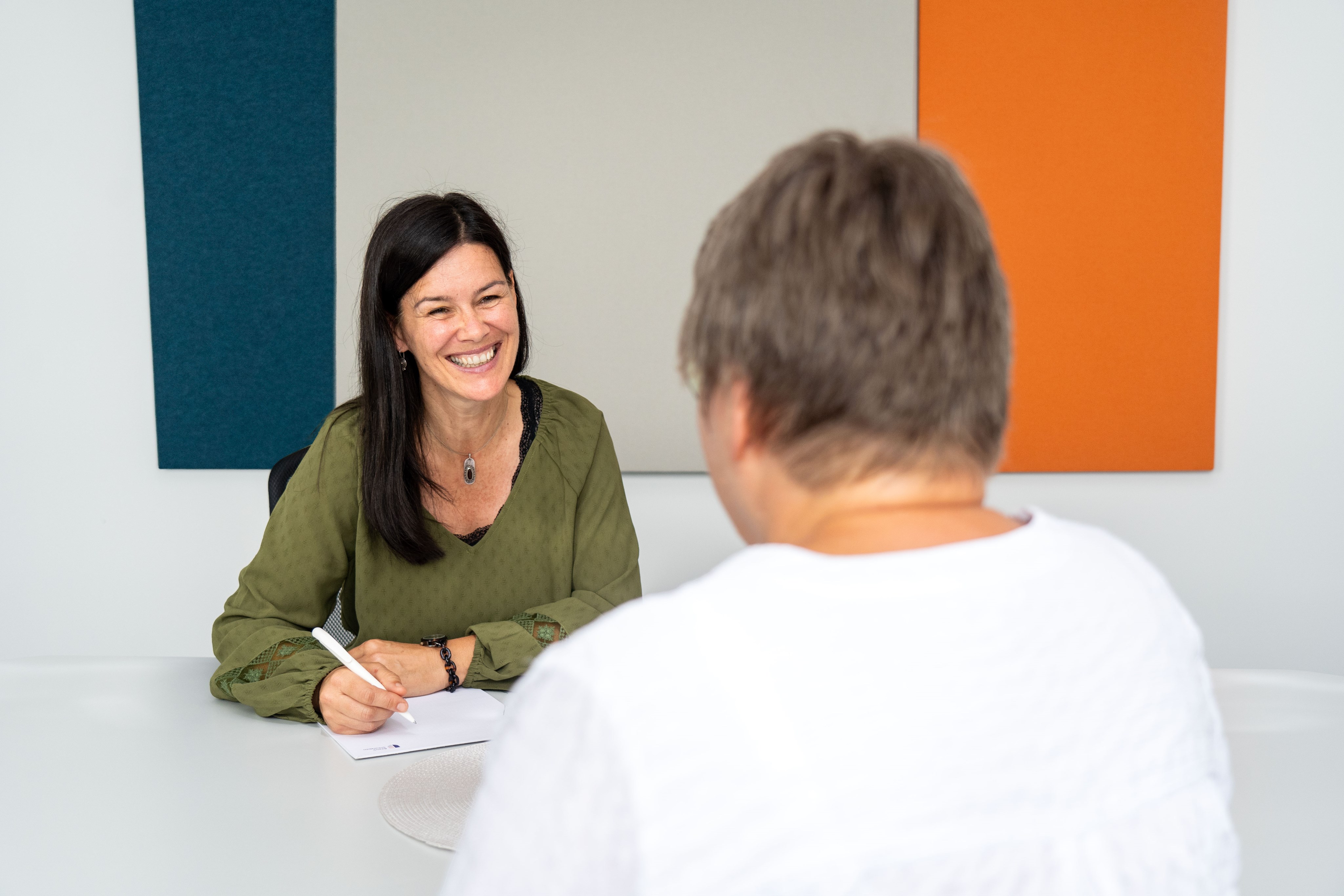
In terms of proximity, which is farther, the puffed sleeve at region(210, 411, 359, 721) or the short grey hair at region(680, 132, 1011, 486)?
the puffed sleeve at region(210, 411, 359, 721)

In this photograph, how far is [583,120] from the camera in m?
2.76

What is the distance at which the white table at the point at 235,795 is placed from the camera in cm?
91

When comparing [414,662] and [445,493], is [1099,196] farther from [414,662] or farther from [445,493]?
[414,662]

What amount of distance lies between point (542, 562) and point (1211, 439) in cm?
206

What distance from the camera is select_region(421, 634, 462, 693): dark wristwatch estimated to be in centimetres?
141

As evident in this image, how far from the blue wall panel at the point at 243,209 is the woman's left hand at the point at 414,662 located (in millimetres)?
1596

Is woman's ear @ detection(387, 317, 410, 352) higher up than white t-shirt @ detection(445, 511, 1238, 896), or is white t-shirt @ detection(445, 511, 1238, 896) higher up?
woman's ear @ detection(387, 317, 410, 352)

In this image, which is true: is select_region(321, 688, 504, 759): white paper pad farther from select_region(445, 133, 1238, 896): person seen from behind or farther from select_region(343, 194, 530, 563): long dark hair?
select_region(445, 133, 1238, 896): person seen from behind

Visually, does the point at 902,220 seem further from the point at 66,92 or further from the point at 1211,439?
the point at 66,92

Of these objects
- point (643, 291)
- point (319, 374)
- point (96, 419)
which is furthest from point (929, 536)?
point (96, 419)

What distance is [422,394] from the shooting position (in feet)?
5.90

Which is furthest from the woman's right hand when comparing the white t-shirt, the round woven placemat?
the white t-shirt

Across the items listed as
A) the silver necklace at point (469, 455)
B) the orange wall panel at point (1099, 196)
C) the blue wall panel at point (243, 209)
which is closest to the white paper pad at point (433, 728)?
the silver necklace at point (469, 455)

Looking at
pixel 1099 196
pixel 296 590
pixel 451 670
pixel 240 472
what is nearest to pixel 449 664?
pixel 451 670
